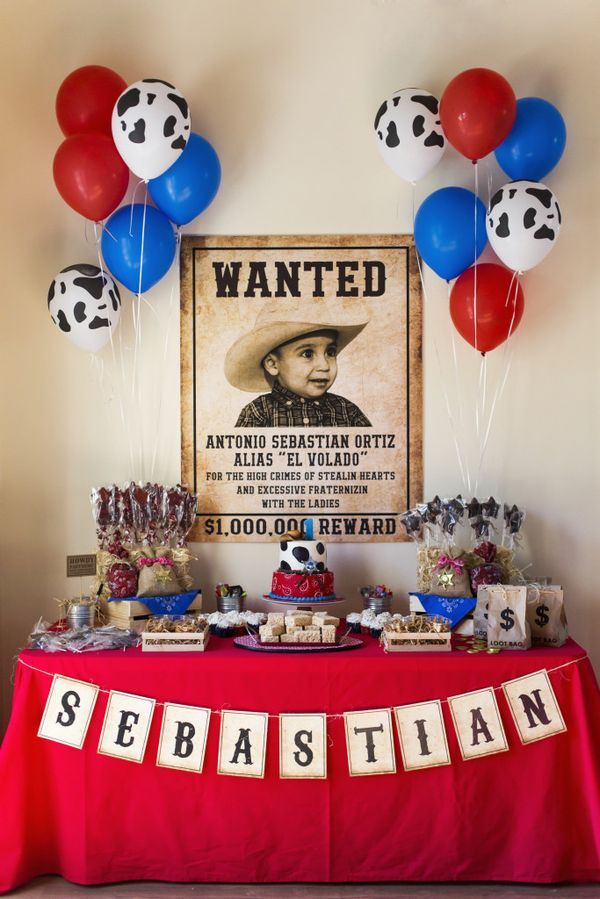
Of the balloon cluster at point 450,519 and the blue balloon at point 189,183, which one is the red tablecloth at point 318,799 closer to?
the balloon cluster at point 450,519

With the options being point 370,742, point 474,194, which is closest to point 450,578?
point 370,742

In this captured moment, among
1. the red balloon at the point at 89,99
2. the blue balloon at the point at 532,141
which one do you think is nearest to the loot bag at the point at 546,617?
the blue balloon at the point at 532,141

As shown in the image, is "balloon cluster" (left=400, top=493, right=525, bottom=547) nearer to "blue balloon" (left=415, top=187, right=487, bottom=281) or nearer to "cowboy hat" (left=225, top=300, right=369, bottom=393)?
"cowboy hat" (left=225, top=300, right=369, bottom=393)

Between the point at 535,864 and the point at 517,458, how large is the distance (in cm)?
149

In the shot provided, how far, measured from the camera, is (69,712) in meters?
2.73

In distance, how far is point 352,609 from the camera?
3.49m

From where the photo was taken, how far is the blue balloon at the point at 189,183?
3203mm

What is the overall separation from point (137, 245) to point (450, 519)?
1.53 metres

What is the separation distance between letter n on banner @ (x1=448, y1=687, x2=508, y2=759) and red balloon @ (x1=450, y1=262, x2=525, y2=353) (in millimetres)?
1297

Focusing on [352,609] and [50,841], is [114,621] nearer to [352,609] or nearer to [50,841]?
[50,841]

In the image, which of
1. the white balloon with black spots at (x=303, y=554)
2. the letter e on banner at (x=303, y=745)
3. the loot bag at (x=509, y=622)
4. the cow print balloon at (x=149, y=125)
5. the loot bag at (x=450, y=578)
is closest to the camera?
the letter e on banner at (x=303, y=745)

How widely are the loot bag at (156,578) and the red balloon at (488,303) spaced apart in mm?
1403

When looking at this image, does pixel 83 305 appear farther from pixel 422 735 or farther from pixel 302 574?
pixel 422 735

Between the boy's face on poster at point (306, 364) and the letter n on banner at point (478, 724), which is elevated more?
the boy's face on poster at point (306, 364)
